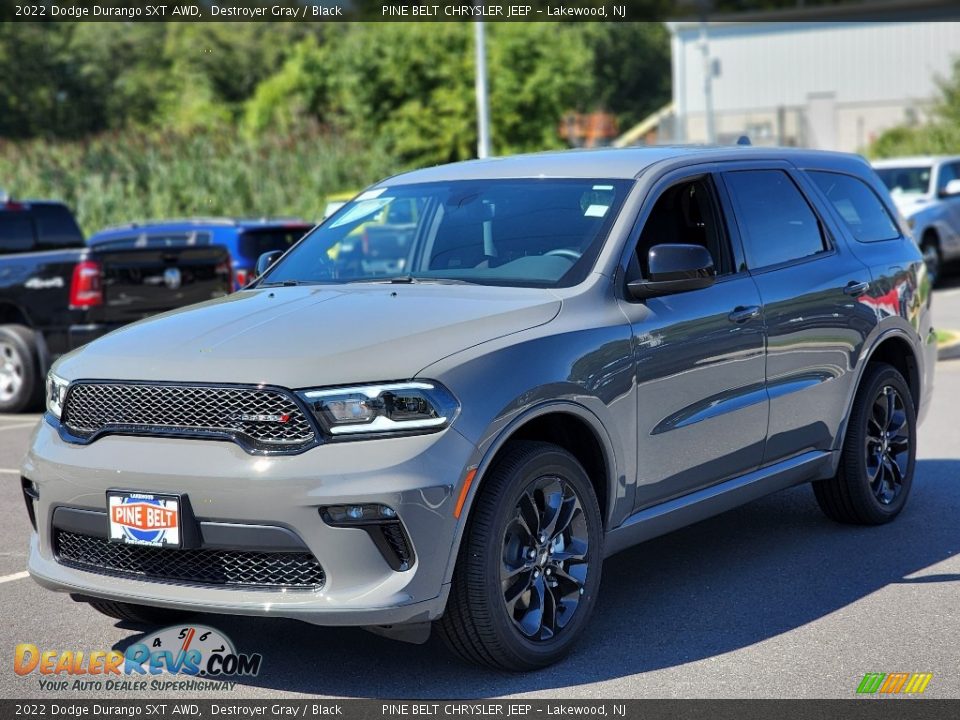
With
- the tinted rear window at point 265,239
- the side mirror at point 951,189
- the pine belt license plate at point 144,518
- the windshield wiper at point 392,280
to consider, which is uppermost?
the windshield wiper at point 392,280

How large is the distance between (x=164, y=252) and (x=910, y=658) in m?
8.99

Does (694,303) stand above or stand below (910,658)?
above

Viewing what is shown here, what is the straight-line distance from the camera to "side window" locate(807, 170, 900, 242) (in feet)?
23.6

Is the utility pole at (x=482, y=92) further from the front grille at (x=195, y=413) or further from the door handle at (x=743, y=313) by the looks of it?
the front grille at (x=195, y=413)

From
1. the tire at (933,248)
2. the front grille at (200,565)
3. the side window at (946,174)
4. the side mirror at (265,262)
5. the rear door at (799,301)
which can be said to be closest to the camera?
the front grille at (200,565)

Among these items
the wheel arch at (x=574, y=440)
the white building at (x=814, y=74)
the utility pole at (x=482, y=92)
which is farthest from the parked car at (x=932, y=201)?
the white building at (x=814, y=74)

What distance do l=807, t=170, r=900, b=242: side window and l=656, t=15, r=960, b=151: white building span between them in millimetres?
47550

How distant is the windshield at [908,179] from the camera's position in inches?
864

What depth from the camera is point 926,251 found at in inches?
839

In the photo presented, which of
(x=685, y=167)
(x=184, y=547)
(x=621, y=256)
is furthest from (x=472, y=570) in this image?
(x=685, y=167)

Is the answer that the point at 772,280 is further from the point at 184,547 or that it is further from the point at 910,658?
the point at 184,547

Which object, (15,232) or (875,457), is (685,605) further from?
(15,232)

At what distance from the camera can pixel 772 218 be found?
260 inches

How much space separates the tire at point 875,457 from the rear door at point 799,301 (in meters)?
0.20
